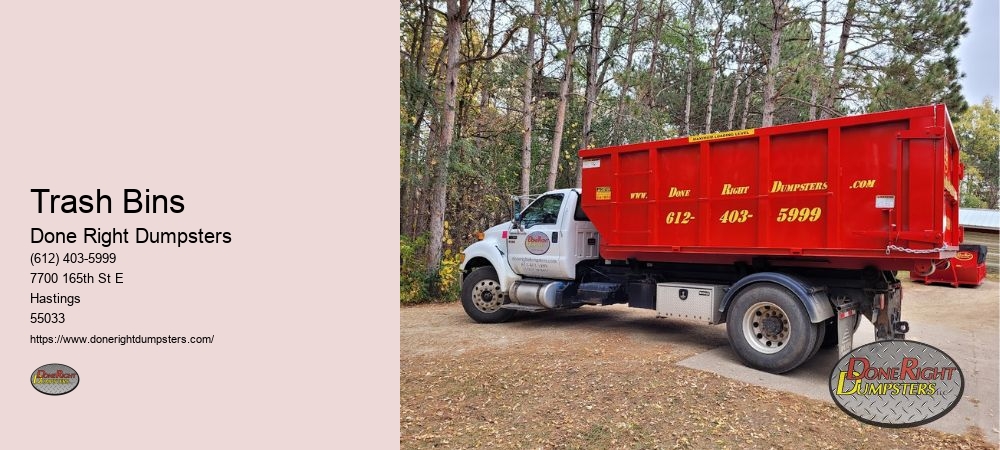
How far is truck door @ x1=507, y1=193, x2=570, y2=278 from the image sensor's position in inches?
301

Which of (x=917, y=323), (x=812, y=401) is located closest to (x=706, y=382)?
(x=812, y=401)

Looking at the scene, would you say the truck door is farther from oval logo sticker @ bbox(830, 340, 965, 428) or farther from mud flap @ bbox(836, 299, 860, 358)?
oval logo sticker @ bbox(830, 340, 965, 428)

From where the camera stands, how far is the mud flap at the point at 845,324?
17.2 ft

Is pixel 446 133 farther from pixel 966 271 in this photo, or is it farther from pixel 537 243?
pixel 966 271

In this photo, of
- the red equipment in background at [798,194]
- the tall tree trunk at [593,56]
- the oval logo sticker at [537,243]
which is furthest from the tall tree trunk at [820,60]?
the oval logo sticker at [537,243]

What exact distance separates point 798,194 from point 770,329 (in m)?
1.35

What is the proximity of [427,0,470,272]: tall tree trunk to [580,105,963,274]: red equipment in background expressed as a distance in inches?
187

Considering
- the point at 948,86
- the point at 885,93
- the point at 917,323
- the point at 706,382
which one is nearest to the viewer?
the point at 706,382

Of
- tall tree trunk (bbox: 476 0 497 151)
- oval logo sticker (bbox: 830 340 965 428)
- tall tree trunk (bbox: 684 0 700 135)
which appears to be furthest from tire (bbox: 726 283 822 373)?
tall tree trunk (bbox: 684 0 700 135)

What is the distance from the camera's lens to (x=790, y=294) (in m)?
5.35

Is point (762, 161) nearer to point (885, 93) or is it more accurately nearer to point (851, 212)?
point (851, 212)

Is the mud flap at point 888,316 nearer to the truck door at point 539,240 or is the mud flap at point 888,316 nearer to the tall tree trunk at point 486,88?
the truck door at point 539,240
